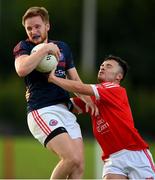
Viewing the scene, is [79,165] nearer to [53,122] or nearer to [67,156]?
[67,156]

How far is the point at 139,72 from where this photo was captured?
134 feet

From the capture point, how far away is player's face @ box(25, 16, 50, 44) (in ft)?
36.2

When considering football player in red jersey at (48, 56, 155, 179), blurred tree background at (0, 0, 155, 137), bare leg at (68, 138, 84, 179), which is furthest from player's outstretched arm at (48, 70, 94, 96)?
blurred tree background at (0, 0, 155, 137)

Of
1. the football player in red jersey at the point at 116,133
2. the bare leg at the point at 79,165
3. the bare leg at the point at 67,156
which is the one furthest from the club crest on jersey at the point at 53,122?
the football player in red jersey at the point at 116,133

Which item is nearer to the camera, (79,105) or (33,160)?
(79,105)

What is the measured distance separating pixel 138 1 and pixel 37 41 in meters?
28.8

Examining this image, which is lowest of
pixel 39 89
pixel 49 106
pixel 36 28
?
pixel 49 106

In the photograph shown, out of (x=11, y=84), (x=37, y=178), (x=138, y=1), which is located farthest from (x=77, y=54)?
(x=37, y=178)

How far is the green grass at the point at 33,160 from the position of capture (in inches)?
821

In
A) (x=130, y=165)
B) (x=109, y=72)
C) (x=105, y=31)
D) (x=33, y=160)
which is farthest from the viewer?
(x=105, y=31)

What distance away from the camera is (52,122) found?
1099 centimetres

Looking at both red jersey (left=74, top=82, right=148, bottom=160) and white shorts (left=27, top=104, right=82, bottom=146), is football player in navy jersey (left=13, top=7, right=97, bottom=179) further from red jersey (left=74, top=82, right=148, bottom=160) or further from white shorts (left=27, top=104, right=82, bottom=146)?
red jersey (left=74, top=82, right=148, bottom=160)

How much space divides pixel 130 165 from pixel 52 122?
3.59ft

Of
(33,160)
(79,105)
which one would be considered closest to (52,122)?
(79,105)
